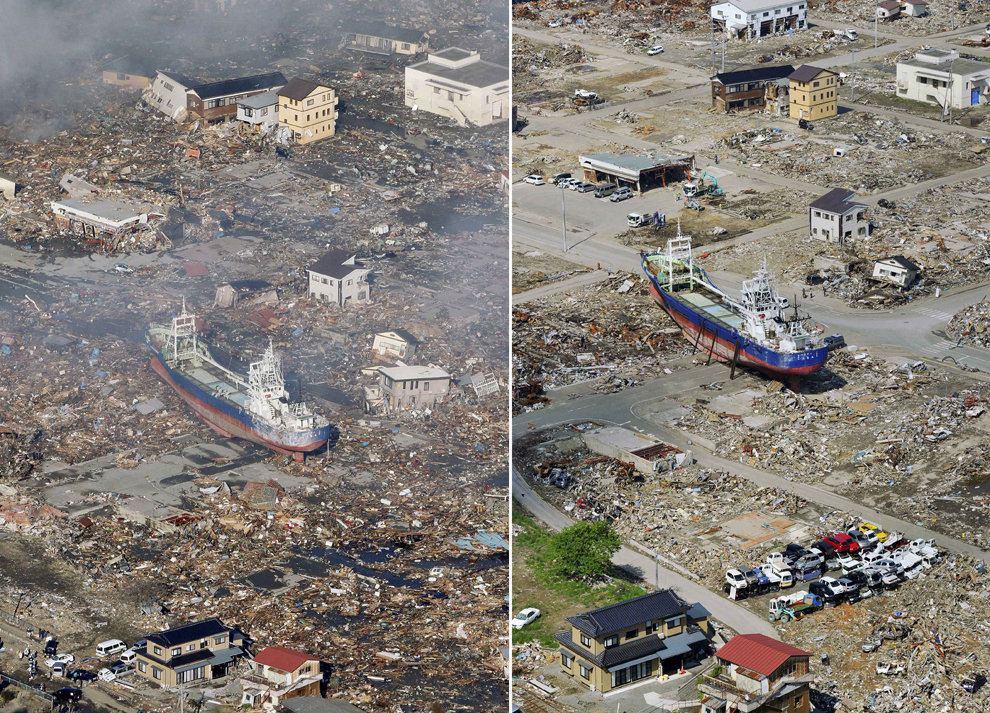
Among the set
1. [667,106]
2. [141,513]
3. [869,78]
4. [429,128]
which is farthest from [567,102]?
[141,513]

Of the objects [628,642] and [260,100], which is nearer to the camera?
[628,642]

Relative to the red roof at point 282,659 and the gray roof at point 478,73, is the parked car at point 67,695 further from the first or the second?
the gray roof at point 478,73

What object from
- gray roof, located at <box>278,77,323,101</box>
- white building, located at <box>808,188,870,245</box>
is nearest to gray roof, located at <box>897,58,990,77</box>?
white building, located at <box>808,188,870,245</box>

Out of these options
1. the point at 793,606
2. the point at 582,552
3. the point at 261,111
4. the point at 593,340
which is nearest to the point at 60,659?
the point at 582,552

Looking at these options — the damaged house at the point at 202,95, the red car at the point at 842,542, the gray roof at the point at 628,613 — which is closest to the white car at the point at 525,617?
the gray roof at the point at 628,613

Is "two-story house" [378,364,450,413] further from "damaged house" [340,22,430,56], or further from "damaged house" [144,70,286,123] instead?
"damaged house" [340,22,430,56]

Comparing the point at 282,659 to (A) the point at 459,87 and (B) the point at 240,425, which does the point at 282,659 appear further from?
(A) the point at 459,87
